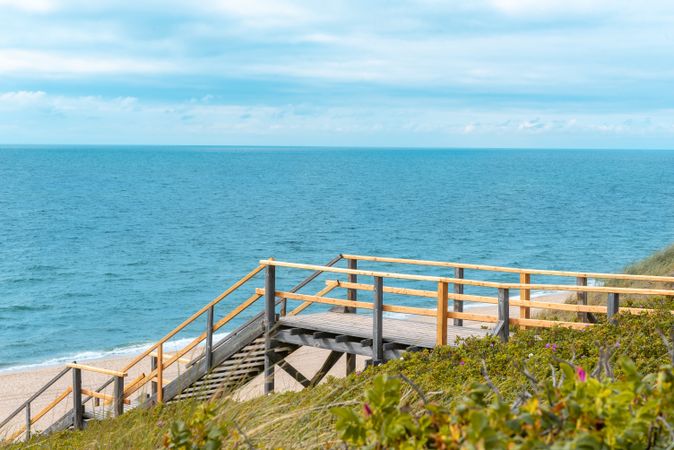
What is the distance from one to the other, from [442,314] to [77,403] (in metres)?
7.16

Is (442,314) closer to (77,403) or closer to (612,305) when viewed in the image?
(612,305)

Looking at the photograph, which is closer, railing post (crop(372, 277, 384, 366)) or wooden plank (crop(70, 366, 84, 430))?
→ railing post (crop(372, 277, 384, 366))

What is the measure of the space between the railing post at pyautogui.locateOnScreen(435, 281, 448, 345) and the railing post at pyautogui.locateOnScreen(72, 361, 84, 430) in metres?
6.74

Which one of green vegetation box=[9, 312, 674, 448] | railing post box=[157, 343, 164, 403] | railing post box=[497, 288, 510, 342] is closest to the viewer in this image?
green vegetation box=[9, 312, 674, 448]

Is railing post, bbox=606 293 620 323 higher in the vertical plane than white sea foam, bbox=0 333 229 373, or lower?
higher

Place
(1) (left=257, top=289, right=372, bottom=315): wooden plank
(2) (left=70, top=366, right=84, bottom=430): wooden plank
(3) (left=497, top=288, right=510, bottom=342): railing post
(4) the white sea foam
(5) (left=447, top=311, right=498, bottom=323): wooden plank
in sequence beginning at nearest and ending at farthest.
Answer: (3) (left=497, top=288, right=510, bottom=342): railing post, (5) (left=447, top=311, right=498, bottom=323): wooden plank, (1) (left=257, top=289, right=372, bottom=315): wooden plank, (2) (left=70, top=366, right=84, bottom=430): wooden plank, (4) the white sea foam

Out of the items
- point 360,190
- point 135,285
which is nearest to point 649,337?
point 135,285

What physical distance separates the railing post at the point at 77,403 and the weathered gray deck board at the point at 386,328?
3.98m

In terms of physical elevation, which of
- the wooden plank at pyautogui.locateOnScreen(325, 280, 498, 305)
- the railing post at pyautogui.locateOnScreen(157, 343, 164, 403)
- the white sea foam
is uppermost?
the wooden plank at pyautogui.locateOnScreen(325, 280, 498, 305)

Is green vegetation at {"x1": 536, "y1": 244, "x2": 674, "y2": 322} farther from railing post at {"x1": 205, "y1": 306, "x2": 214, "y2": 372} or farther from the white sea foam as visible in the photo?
the white sea foam

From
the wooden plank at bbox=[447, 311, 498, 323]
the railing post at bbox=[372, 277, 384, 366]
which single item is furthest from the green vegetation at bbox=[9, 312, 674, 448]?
the railing post at bbox=[372, 277, 384, 366]

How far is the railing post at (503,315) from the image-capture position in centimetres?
1032

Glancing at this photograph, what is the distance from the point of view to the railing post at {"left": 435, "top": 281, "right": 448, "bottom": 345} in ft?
35.6

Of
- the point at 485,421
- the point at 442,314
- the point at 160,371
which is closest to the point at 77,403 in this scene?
the point at 160,371
